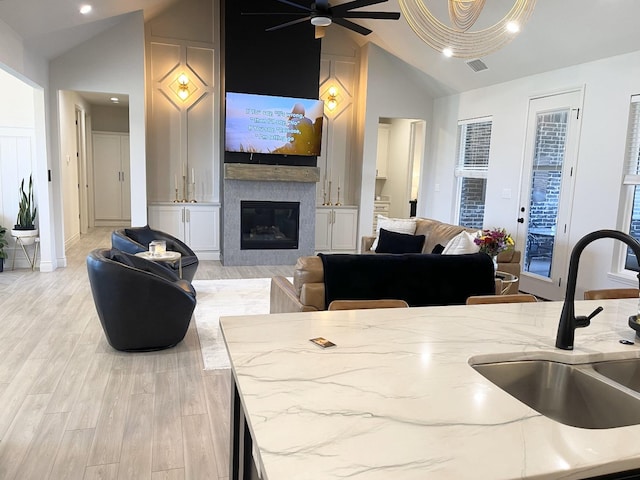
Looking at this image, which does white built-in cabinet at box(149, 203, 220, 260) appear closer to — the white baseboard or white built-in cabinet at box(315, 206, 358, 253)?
the white baseboard

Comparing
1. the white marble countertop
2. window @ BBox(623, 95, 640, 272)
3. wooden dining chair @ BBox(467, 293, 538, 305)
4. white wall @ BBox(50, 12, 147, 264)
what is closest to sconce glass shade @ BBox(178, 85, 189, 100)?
white wall @ BBox(50, 12, 147, 264)

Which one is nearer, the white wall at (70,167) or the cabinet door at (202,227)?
the white wall at (70,167)

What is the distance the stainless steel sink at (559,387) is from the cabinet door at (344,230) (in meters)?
6.56

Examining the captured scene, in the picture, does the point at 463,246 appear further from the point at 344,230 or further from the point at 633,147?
the point at 344,230

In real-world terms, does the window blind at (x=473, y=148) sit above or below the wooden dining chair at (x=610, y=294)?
above

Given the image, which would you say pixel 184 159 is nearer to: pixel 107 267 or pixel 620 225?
pixel 107 267

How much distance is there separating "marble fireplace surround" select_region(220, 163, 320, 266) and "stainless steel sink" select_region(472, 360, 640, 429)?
589 centimetres

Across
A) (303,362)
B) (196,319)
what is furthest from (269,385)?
(196,319)

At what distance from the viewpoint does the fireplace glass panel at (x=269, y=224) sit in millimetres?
7266

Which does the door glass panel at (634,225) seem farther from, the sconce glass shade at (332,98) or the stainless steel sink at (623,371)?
the sconce glass shade at (332,98)

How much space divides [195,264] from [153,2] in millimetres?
3597

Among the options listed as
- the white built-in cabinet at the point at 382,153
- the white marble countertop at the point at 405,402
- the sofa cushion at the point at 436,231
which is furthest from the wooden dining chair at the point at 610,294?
the white built-in cabinet at the point at 382,153

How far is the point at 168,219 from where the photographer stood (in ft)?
23.5

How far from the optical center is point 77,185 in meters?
8.59
